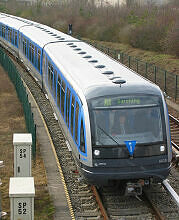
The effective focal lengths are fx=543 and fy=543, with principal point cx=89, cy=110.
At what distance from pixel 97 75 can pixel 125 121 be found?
2.06 metres

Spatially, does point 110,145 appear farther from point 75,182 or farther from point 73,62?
point 73,62

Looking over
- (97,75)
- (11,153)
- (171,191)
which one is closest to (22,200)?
(171,191)

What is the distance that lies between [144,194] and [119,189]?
25.8 inches

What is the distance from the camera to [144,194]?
1331 cm

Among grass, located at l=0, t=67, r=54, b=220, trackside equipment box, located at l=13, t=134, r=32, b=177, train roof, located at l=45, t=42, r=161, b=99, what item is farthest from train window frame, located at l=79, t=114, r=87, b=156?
grass, located at l=0, t=67, r=54, b=220

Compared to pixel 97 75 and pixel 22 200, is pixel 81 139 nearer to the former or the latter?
pixel 97 75

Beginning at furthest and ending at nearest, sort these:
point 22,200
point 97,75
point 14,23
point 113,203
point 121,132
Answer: point 14,23 < point 97,75 < point 113,203 < point 121,132 < point 22,200

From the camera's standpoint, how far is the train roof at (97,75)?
1273 centimetres

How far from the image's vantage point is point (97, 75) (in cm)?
1405

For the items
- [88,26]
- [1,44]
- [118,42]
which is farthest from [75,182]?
[88,26]

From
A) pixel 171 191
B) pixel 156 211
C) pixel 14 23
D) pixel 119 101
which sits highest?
pixel 119 101

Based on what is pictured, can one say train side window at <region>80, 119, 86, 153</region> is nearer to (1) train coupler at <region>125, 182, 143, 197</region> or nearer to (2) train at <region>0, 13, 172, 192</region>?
(2) train at <region>0, 13, 172, 192</region>

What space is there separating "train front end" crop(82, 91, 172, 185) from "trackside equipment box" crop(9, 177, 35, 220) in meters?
1.98

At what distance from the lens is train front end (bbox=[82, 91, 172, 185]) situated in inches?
483
